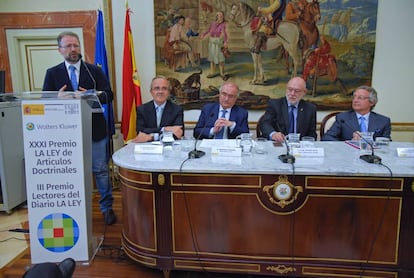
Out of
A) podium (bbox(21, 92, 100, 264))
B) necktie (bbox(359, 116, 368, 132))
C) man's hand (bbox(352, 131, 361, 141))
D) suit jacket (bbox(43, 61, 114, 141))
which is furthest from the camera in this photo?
necktie (bbox(359, 116, 368, 132))

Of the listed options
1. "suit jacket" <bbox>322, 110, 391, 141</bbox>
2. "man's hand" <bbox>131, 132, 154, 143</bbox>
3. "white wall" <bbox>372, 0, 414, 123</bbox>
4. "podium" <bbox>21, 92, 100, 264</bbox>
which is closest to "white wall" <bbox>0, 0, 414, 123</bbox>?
"white wall" <bbox>372, 0, 414, 123</bbox>

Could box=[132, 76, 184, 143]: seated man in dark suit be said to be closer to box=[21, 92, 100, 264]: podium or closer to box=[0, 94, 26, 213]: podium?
box=[21, 92, 100, 264]: podium

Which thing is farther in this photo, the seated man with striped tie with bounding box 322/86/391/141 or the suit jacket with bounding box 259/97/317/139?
the suit jacket with bounding box 259/97/317/139

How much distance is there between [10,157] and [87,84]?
47.0 inches

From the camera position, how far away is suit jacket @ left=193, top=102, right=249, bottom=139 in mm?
2842

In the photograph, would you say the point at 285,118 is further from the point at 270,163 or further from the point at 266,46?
the point at 266,46

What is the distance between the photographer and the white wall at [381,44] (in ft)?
12.1

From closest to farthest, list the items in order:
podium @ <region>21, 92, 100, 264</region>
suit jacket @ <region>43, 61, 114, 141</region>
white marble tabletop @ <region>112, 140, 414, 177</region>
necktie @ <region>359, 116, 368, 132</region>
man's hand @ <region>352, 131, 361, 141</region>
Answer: white marble tabletop @ <region>112, 140, 414, 177</region>
podium @ <region>21, 92, 100, 264</region>
man's hand @ <region>352, 131, 361, 141</region>
suit jacket @ <region>43, 61, 114, 141</region>
necktie @ <region>359, 116, 368, 132</region>

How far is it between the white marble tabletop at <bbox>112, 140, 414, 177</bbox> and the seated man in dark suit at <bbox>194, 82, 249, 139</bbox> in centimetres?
62

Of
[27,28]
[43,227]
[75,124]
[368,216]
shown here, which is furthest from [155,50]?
[368,216]

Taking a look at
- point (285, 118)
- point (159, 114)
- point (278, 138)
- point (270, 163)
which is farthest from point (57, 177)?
point (285, 118)

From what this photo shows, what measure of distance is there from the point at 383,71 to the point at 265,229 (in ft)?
9.63

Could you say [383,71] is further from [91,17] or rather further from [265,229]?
[91,17]

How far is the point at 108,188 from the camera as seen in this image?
2.87 meters
